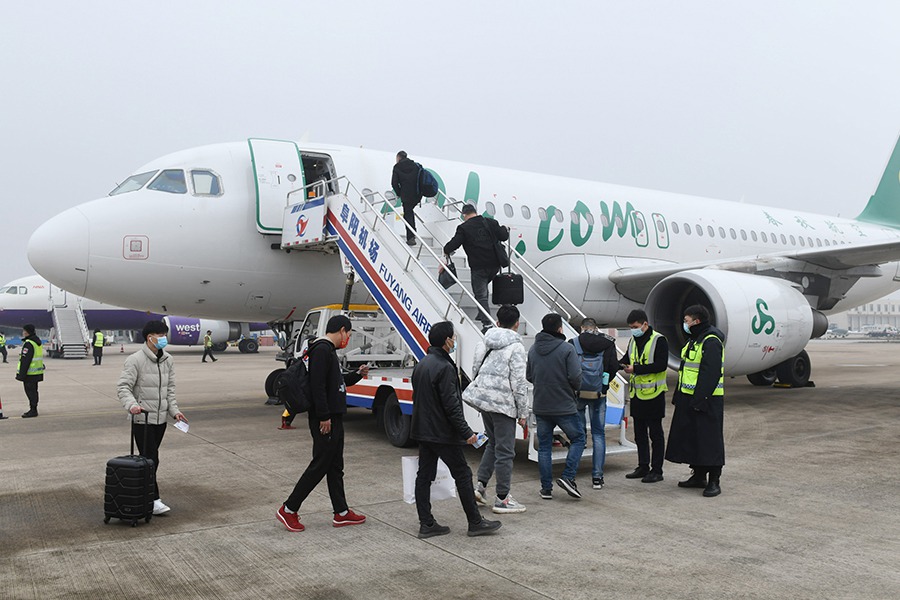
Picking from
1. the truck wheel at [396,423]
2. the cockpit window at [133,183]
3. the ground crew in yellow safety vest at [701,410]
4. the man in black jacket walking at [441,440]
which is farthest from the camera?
the cockpit window at [133,183]

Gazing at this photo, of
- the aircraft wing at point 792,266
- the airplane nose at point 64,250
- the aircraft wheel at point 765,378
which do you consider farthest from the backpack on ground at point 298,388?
the aircraft wheel at point 765,378

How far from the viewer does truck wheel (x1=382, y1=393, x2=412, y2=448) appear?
7.88 meters

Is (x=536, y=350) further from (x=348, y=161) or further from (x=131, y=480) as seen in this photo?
(x=348, y=161)

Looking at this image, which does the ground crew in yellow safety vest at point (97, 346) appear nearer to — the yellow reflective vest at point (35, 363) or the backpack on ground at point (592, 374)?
the yellow reflective vest at point (35, 363)

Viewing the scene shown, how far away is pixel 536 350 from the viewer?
19.2 feet

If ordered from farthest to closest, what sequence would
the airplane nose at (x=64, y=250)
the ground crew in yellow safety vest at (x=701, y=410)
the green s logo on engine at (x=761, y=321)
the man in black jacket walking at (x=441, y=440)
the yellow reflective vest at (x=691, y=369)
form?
the green s logo on engine at (x=761, y=321) < the airplane nose at (x=64, y=250) < the yellow reflective vest at (x=691, y=369) < the ground crew in yellow safety vest at (x=701, y=410) < the man in black jacket walking at (x=441, y=440)

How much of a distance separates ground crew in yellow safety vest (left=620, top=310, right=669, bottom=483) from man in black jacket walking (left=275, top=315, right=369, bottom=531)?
271cm

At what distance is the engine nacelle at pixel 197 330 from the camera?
3288 cm

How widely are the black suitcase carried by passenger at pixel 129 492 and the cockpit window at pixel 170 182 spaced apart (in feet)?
17.8

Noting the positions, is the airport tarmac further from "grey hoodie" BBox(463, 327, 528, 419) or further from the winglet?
the winglet

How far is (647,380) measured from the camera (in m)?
6.43

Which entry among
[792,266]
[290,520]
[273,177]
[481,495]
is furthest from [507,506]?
[792,266]

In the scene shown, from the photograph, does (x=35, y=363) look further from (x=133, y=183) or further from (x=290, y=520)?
(x=290, y=520)

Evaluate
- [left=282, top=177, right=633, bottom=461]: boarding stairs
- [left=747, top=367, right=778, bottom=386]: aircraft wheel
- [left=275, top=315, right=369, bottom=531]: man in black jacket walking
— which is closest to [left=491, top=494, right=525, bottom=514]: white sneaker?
[left=275, top=315, right=369, bottom=531]: man in black jacket walking
